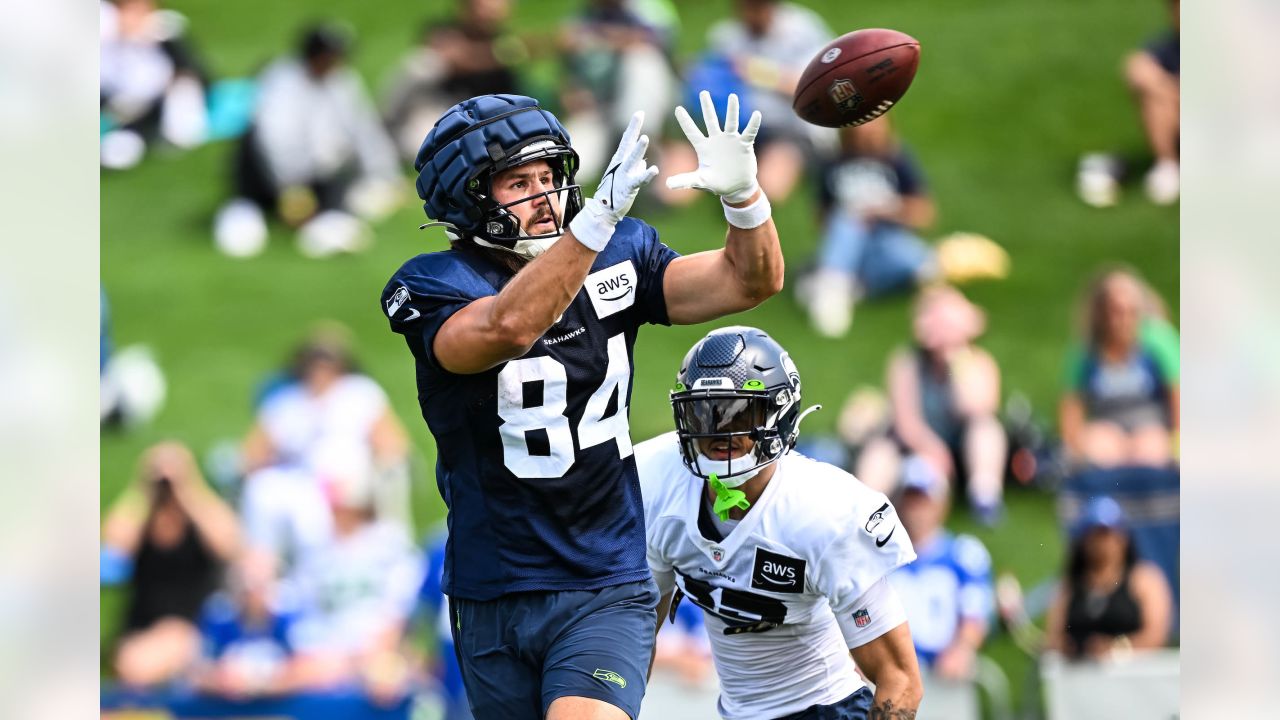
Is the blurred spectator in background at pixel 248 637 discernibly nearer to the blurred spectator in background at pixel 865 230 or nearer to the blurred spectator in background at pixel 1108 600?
the blurred spectator in background at pixel 865 230

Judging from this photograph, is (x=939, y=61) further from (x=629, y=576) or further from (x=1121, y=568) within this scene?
(x=629, y=576)

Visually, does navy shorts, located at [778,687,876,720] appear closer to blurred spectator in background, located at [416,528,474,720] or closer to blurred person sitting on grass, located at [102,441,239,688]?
blurred spectator in background, located at [416,528,474,720]

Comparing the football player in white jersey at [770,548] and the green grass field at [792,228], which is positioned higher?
the green grass field at [792,228]

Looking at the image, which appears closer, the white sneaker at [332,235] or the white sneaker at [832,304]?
the white sneaker at [832,304]

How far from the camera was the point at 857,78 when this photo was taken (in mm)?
4289

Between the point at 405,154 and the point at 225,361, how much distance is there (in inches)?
65.4

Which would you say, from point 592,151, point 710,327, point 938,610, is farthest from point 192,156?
point 938,610

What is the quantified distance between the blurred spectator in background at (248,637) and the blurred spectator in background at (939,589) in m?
3.24

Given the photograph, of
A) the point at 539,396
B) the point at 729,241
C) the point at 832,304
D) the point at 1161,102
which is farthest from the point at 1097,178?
the point at 539,396

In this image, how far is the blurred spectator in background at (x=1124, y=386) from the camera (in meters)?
8.44

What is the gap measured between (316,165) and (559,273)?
6.35 metres

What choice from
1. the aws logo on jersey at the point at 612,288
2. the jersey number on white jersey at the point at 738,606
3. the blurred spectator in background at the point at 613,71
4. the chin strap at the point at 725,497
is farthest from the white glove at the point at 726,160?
the blurred spectator in background at the point at 613,71

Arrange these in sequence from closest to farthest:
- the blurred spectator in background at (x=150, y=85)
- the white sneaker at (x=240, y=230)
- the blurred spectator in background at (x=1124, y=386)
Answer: the blurred spectator in background at (x=1124, y=386) → the white sneaker at (x=240, y=230) → the blurred spectator in background at (x=150, y=85)

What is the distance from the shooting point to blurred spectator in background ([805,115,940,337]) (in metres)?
8.97
